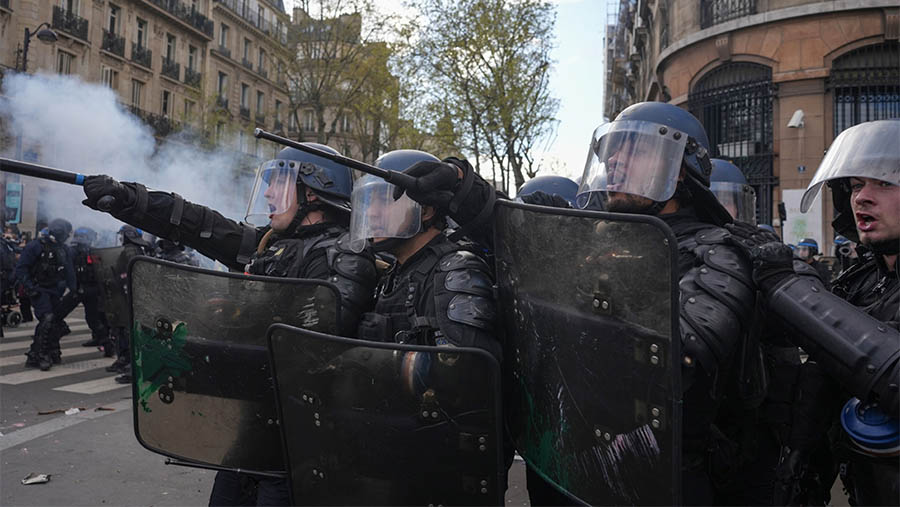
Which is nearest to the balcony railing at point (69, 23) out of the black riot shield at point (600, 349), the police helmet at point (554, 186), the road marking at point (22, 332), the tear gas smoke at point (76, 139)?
the tear gas smoke at point (76, 139)

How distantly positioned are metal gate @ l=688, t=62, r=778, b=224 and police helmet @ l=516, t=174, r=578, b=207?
1056 cm

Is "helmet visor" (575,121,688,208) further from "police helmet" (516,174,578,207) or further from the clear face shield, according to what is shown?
"police helmet" (516,174,578,207)

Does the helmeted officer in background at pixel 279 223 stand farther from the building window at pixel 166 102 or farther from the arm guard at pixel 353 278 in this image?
the building window at pixel 166 102

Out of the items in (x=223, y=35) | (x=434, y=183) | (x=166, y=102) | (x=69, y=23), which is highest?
(x=223, y=35)

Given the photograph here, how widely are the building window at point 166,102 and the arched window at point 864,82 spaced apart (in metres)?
24.6

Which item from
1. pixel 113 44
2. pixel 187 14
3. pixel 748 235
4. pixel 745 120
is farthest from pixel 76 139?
pixel 187 14

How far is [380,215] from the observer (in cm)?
264

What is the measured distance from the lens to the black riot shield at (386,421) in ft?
5.56

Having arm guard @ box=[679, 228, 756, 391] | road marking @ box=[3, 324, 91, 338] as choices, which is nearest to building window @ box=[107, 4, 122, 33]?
road marking @ box=[3, 324, 91, 338]

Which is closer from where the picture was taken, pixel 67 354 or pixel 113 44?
pixel 67 354

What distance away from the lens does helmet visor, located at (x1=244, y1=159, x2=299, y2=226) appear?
3.36 metres

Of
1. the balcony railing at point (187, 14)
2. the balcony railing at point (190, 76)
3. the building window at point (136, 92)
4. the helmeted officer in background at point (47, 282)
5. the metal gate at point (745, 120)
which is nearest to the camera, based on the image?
the helmeted officer in background at point (47, 282)

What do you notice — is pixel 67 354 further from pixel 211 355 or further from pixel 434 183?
pixel 434 183

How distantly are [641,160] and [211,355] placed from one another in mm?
1566
